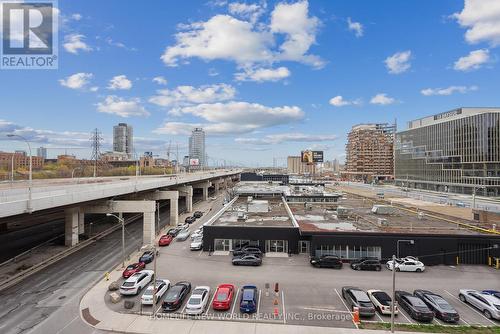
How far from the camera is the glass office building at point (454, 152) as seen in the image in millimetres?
92812

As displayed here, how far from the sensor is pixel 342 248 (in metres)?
34.2

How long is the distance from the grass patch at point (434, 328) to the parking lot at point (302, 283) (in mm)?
784

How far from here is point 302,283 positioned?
2727 centimetres

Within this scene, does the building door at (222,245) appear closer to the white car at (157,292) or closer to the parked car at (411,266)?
the white car at (157,292)

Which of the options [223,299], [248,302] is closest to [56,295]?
[223,299]

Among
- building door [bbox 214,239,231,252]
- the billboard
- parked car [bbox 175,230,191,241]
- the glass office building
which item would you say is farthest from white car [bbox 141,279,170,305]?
the billboard

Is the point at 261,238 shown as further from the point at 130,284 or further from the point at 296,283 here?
the point at 130,284

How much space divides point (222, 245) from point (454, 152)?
101702 mm

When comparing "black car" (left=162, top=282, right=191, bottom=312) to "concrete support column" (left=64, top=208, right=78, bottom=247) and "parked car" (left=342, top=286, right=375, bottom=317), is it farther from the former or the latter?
"concrete support column" (left=64, top=208, right=78, bottom=247)

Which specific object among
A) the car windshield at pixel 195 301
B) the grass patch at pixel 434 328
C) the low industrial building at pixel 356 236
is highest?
the low industrial building at pixel 356 236

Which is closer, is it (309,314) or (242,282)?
(309,314)

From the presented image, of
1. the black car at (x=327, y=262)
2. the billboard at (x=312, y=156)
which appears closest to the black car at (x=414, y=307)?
the black car at (x=327, y=262)

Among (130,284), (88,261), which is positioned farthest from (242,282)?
(88,261)

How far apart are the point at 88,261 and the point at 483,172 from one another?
363 feet
